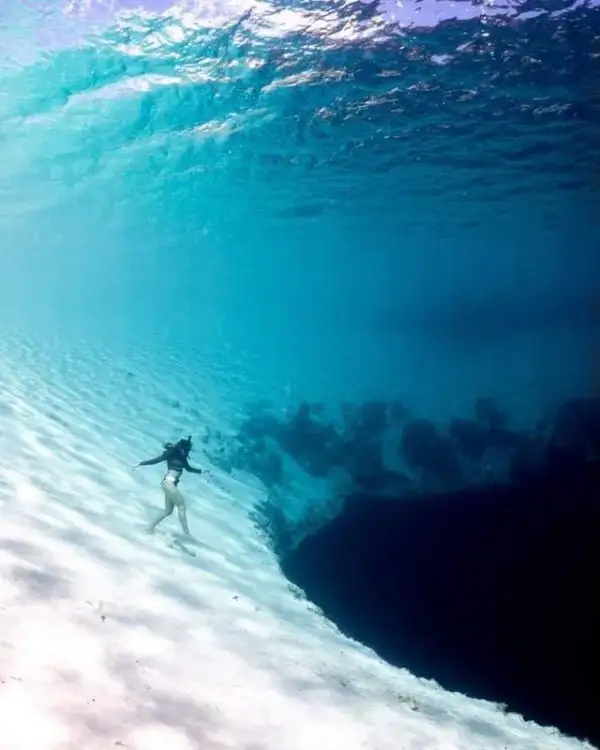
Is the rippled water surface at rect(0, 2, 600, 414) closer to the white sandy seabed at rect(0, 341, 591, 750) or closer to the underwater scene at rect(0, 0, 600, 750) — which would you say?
the underwater scene at rect(0, 0, 600, 750)

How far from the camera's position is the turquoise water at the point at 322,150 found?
16891 mm

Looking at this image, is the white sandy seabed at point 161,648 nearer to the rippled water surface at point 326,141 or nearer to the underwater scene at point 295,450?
the underwater scene at point 295,450

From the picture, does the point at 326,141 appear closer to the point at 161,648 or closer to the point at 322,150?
the point at 322,150

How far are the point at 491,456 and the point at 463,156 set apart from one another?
13.7 meters

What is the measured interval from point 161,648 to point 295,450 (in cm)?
1439

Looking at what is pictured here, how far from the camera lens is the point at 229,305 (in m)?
167

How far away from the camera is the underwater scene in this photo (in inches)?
237

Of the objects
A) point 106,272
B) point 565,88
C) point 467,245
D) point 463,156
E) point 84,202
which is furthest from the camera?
point 106,272

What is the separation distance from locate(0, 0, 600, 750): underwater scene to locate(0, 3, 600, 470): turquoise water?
15 centimetres

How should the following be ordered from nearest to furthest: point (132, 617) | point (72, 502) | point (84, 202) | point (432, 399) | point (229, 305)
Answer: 1. point (132, 617)
2. point (72, 502)
3. point (432, 399)
4. point (84, 202)
5. point (229, 305)

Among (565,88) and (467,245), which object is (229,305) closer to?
(467,245)

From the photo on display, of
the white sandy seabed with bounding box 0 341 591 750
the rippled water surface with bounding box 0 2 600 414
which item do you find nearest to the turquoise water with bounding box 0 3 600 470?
the rippled water surface with bounding box 0 2 600 414

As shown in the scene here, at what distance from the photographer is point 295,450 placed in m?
20.4

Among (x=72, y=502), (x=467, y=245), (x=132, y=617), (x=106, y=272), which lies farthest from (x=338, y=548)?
(x=106, y=272)
